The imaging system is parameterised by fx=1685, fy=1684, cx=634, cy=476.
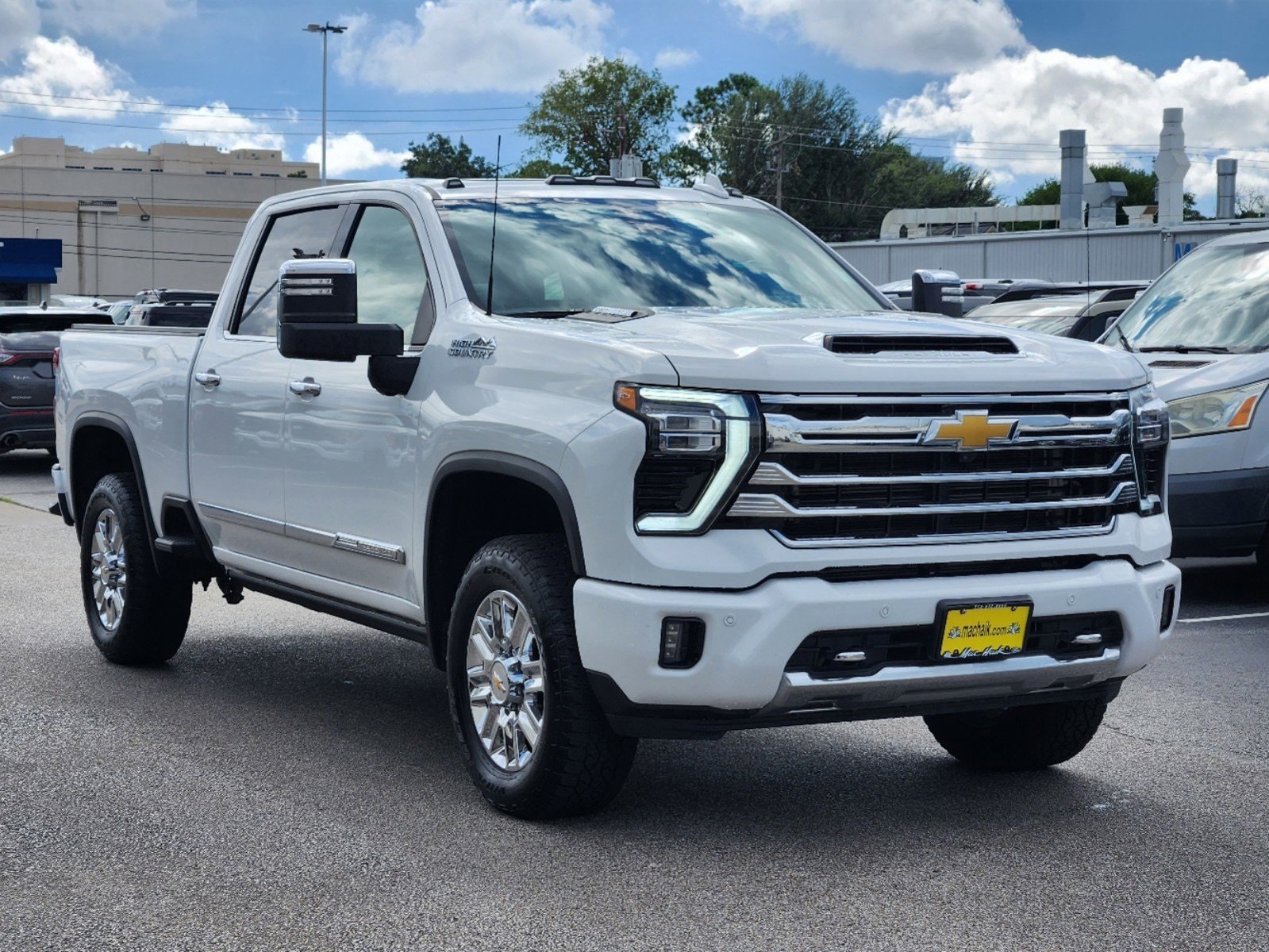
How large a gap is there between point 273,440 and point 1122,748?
3.40 metres

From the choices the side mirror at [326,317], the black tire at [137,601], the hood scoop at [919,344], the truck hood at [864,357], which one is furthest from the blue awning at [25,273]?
the hood scoop at [919,344]

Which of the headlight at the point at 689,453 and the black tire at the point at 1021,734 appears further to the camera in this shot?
the black tire at the point at 1021,734

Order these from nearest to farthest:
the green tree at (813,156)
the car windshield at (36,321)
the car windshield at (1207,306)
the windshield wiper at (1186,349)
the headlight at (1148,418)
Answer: the headlight at (1148,418) → the windshield wiper at (1186,349) → the car windshield at (1207,306) → the car windshield at (36,321) → the green tree at (813,156)

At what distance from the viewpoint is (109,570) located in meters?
7.93

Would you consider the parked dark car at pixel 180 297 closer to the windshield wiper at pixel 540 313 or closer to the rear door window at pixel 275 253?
the rear door window at pixel 275 253

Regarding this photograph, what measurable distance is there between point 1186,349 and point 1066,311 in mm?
4059

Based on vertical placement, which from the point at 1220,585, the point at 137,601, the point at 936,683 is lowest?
the point at 1220,585

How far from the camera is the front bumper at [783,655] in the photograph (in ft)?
14.8

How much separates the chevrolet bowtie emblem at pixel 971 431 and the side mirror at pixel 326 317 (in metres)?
1.86

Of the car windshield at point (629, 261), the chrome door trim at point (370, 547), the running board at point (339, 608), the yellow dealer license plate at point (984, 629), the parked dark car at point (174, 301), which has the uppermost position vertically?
the parked dark car at point (174, 301)

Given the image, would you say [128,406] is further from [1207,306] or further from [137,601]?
[1207,306]

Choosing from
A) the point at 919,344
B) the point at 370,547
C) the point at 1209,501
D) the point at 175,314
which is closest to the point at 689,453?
the point at 919,344

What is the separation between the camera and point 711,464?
452cm

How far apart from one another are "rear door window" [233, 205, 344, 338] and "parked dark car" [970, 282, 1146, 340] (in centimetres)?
668
